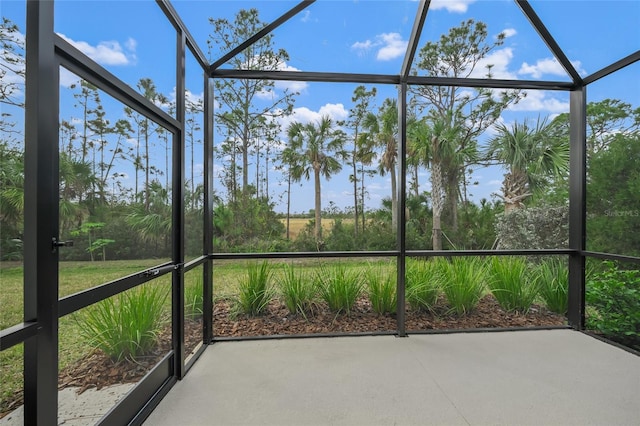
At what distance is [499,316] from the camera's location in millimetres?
3869

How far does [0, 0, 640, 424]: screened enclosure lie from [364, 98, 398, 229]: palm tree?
20mm

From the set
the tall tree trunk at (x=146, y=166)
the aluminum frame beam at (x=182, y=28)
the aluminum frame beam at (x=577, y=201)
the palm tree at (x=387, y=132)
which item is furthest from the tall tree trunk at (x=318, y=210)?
the aluminum frame beam at (x=577, y=201)

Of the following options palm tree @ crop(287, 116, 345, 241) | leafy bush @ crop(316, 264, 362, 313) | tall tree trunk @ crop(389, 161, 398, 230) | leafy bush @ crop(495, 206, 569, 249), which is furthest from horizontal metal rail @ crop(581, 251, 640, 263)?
palm tree @ crop(287, 116, 345, 241)

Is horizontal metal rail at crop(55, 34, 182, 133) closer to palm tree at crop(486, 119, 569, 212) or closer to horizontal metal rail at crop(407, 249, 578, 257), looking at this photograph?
horizontal metal rail at crop(407, 249, 578, 257)

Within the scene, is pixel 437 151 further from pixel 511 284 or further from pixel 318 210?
pixel 511 284

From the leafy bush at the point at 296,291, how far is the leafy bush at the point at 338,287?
0.14m

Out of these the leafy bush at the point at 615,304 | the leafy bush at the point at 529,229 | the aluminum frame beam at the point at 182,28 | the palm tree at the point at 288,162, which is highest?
the aluminum frame beam at the point at 182,28

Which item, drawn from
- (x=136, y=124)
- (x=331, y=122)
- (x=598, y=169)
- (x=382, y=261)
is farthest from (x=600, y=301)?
Answer: (x=136, y=124)

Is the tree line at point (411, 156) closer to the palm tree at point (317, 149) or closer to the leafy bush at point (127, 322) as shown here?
the palm tree at point (317, 149)

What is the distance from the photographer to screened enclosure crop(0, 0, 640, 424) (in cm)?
199

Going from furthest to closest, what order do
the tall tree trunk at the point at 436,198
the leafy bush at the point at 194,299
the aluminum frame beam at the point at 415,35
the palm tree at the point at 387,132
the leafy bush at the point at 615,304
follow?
the tall tree trunk at the point at 436,198 → the palm tree at the point at 387,132 → the leafy bush at the point at 615,304 → the aluminum frame beam at the point at 415,35 → the leafy bush at the point at 194,299

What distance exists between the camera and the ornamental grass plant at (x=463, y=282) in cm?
379

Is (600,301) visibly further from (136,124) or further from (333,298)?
(136,124)

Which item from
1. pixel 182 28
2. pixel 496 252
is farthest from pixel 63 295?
pixel 496 252
